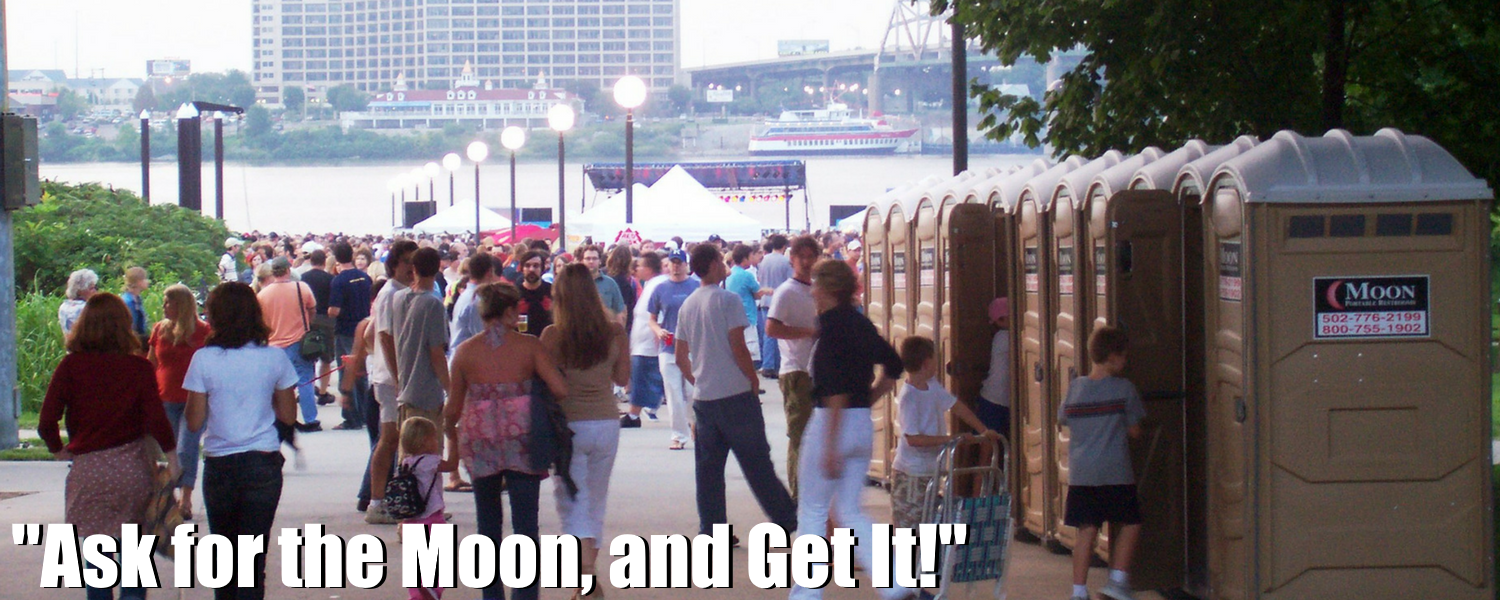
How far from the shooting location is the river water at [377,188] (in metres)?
96.7

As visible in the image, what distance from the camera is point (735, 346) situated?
7711 mm

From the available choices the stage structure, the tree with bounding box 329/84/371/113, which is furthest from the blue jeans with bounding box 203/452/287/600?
the tree with bounding box 329/84/371/113

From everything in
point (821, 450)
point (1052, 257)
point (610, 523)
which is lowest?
point (610, 523)

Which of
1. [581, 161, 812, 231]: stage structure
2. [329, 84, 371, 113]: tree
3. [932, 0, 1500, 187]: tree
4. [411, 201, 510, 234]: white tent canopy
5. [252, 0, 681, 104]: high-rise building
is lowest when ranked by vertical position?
[411, 201, 510, 234]: white tent canopy

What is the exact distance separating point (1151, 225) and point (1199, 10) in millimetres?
3440

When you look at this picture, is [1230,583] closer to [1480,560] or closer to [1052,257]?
[1480,560]

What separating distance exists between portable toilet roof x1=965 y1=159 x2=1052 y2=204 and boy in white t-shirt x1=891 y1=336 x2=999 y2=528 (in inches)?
79.1

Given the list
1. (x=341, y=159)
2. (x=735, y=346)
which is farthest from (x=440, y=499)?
(x=341, y=159)

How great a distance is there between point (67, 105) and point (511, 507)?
93.4m

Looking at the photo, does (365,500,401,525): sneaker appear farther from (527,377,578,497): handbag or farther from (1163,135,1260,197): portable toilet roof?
(1163,135,1260,197): portable toilet roof

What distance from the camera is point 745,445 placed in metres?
7.70

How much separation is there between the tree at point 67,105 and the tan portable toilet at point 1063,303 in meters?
90.0

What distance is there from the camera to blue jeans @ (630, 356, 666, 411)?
552 inches

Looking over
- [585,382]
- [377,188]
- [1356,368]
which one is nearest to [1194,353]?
[1356,368]
